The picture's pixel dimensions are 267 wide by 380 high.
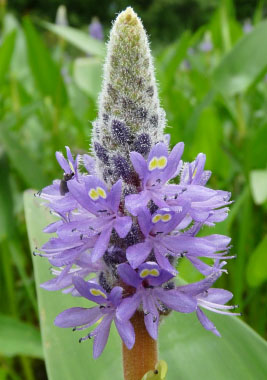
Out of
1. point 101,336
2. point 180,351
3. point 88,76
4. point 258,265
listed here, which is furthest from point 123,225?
point 88,76

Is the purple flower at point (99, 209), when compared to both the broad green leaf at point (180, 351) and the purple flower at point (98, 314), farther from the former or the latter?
the broad green leaf at point (180, 351)

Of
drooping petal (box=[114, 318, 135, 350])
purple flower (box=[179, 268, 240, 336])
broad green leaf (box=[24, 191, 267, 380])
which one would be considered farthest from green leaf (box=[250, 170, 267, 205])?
drooping petal (box=[114, 318, 135, 350])

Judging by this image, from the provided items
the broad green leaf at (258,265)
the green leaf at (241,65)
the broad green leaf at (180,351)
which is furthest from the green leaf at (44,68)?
the broad green leaf at (180,351)

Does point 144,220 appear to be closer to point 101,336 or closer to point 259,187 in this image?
point 101,336

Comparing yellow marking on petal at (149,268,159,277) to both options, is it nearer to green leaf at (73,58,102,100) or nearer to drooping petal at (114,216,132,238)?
drooping petal at (114,216,132,238)

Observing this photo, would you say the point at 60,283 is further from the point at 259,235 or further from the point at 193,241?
the point at 259,235

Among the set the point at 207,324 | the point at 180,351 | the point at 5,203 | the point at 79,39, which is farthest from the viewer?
the point at 79,39
